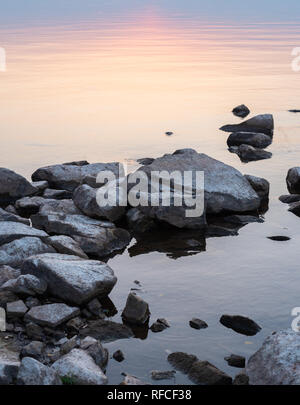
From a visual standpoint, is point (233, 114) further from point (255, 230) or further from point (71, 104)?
point (255, 230)

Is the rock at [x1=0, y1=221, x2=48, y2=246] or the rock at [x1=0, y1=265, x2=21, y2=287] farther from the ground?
the rock at [x1=0, y1=221, x2=48, y2=246]

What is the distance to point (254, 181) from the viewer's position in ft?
69.7

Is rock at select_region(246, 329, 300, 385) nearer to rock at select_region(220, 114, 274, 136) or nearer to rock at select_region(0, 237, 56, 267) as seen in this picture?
rock at select_region(0, 237, 56, 267)

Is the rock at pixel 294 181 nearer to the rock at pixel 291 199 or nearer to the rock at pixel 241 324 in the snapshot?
the rock at pixel 291 199

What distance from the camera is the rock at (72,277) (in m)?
13.9

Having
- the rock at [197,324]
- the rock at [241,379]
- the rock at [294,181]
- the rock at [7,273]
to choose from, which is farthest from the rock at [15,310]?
the rock at [294,181]

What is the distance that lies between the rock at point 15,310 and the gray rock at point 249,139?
1574 centimetres

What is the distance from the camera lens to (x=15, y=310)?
1365 cm

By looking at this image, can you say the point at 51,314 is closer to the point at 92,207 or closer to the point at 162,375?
the point at 162,375

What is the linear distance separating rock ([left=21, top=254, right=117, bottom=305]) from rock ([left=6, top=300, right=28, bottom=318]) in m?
0.69

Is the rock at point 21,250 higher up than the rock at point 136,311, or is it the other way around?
the rock at point 21,250

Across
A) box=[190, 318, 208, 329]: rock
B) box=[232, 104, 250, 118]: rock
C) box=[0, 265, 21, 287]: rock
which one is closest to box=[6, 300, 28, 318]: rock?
box=[0, 265, 21, 287]: rock

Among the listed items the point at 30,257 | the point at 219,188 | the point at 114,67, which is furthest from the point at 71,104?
the point at 30,257

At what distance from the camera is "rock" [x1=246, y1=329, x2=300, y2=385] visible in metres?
11.2
